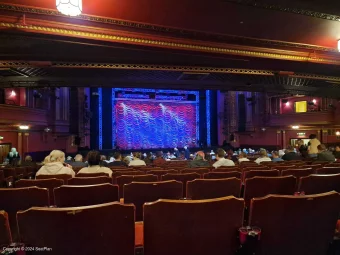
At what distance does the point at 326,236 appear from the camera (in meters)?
1.54

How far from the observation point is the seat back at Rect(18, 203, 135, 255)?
124 centimetres

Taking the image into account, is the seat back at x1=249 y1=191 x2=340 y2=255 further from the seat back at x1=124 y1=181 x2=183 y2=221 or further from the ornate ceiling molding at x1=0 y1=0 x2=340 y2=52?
the ornate ceiling molding at x1=0 y1=0 x2=340 y2=52

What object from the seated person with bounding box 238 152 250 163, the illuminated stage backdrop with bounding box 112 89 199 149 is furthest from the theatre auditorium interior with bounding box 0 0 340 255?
the illuminated stage backdrop with bounding box 112 89 199 149

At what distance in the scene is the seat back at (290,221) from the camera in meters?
1.44

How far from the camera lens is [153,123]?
17.6 metres

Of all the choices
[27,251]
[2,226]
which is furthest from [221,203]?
[2,226]

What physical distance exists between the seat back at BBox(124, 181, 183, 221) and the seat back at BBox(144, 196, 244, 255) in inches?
40.0

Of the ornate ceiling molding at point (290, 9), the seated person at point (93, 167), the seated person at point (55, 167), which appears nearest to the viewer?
the ornate ceiling molding at point (290, 9)

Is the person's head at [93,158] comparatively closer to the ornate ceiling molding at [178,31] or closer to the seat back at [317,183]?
the ornate ceiling molding at [178,31]

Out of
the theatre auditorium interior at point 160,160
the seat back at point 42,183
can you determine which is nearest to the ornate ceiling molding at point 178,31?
the theatre auditorium interior at point 160,160

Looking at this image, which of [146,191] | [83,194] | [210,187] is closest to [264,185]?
[210,187]

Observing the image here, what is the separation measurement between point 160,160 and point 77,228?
24.2ft

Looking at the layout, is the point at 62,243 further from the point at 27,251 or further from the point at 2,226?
the point at 2,226

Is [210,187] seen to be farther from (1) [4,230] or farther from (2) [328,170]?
(2) [328,170]
